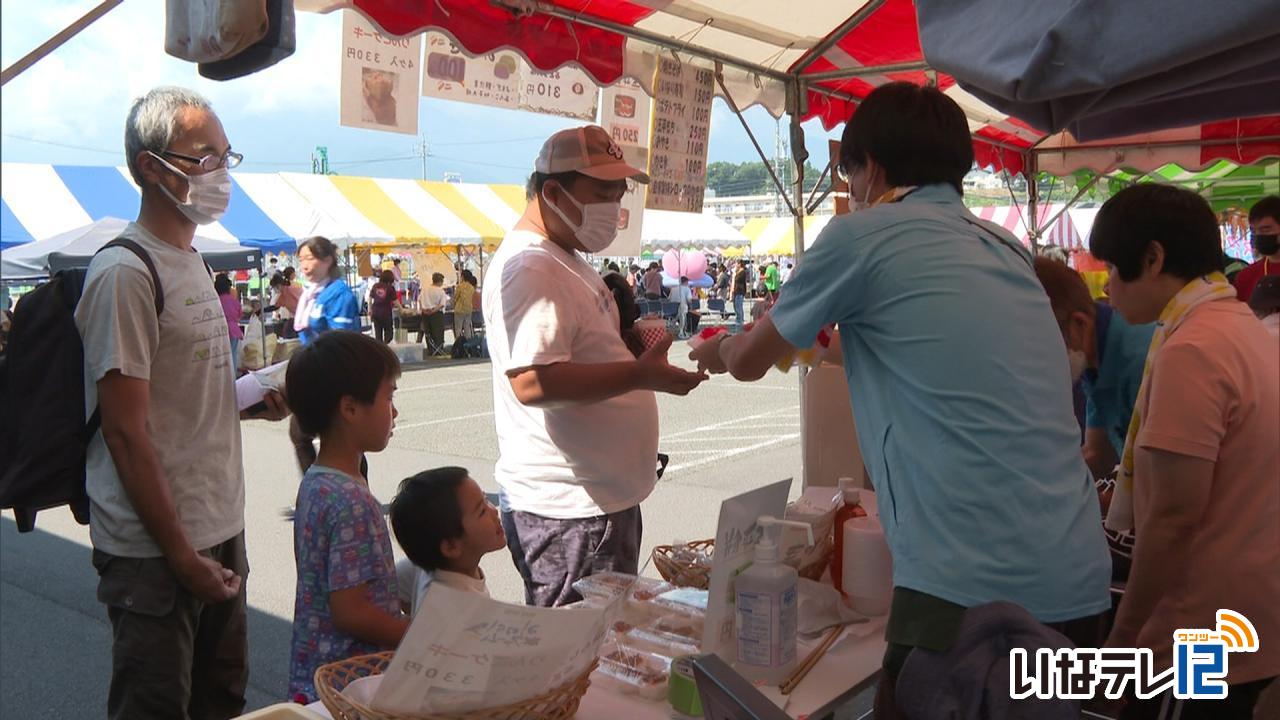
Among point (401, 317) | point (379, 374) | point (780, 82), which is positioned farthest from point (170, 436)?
point (401, 317)

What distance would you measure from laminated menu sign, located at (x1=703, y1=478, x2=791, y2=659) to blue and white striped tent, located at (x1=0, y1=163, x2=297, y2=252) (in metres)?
14.9

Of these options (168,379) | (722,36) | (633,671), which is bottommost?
(633,671)

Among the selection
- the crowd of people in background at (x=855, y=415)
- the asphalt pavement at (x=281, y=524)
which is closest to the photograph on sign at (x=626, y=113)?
the crowd of people in background at (x=855, y=415)

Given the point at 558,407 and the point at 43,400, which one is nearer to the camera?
the point at 43,400

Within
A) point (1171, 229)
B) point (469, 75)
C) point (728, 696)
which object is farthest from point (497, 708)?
point (469, 75)

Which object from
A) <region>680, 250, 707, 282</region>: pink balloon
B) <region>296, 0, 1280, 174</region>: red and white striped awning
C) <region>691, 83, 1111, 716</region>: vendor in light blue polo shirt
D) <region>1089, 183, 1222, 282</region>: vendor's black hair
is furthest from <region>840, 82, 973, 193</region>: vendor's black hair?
<region>680, 250, 707, 282</region>: pink balloon

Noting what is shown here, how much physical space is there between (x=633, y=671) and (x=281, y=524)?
18.2ft

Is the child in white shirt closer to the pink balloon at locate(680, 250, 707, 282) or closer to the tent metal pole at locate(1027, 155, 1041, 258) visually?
the tent metal pole at locate(1027, 155, 1041, 258)

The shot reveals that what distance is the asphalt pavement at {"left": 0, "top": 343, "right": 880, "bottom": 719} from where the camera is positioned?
4.23 m

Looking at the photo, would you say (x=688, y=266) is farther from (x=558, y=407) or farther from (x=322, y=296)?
(x=558, y=407)

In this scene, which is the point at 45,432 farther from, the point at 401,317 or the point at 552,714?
the point at 401,317

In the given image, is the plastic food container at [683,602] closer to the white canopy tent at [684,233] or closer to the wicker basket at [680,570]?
the wicker basket at [680,570]

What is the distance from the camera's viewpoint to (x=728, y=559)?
66.2 inches

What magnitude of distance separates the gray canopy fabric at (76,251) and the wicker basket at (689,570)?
10.9 metres
